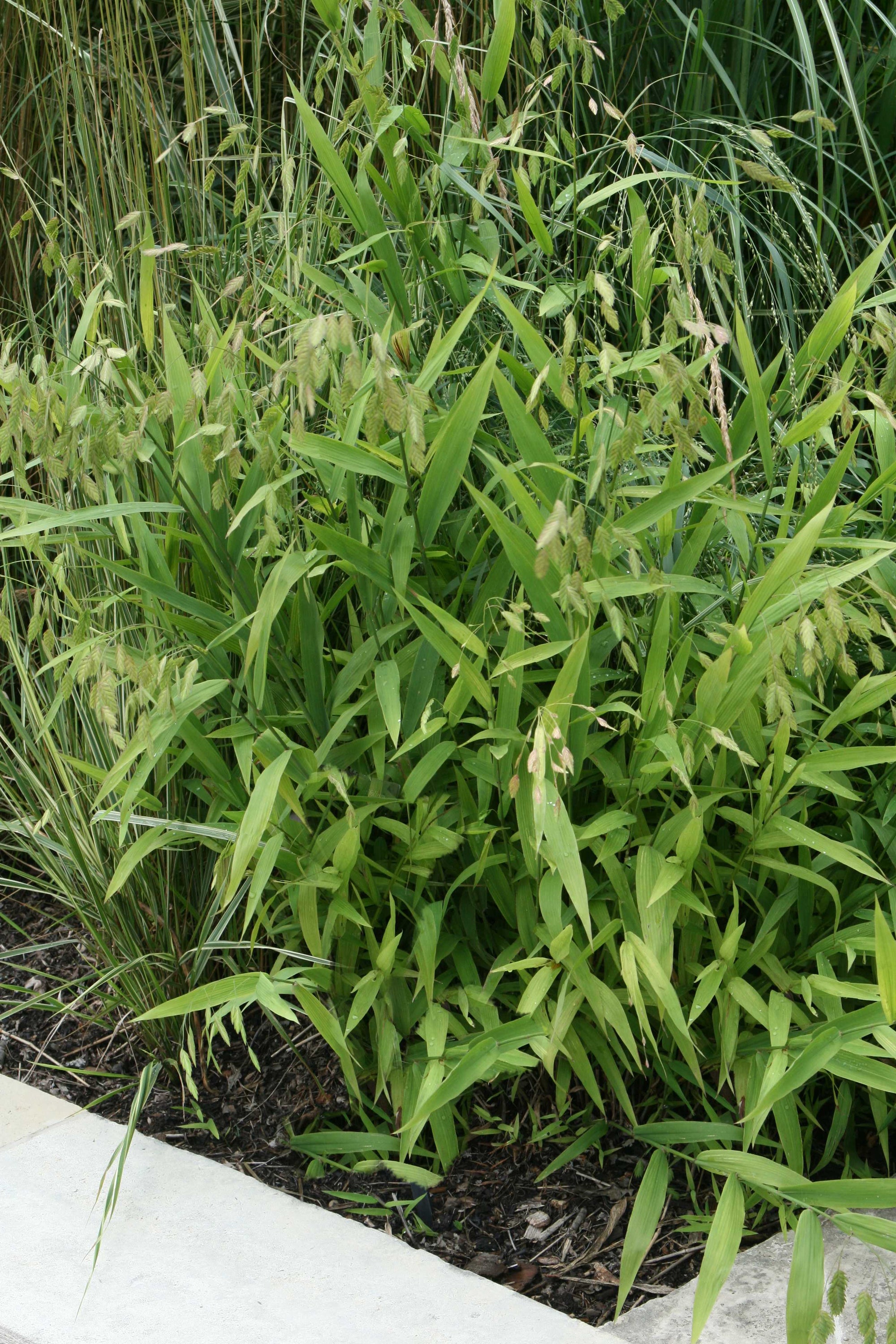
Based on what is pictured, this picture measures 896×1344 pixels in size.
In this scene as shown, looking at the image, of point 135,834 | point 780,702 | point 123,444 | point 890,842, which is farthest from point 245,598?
point 890,842

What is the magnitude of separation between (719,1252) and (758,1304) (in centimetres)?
13

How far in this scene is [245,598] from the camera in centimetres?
140

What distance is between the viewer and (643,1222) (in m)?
1.27

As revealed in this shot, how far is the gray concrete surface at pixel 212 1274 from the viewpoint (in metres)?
1.21

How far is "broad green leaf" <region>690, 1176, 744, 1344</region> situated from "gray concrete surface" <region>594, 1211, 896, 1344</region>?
27 mm

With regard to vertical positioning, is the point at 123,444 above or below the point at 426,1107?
above

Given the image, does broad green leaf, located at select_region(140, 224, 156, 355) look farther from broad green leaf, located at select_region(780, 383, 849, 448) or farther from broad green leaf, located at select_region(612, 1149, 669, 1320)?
broad green leaf, located at select_region(612, 1149, 669, 1320)

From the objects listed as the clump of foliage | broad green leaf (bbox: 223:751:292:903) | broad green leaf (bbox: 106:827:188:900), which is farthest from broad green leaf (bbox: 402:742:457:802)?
broad green leaf (bbox: 106:827:188:900)

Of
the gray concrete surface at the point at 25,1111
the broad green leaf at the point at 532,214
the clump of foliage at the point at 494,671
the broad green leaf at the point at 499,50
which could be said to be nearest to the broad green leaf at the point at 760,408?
the clump of foliage at the point at 494,671

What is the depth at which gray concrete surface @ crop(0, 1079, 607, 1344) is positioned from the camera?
1211 mm

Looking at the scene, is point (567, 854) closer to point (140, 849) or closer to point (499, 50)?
point (140, 849)

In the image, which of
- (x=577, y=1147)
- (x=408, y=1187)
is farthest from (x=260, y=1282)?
(x=577, y=1147)

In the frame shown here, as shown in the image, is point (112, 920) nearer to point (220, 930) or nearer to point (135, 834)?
point (135, 834)

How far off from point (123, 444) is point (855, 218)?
176 cm
